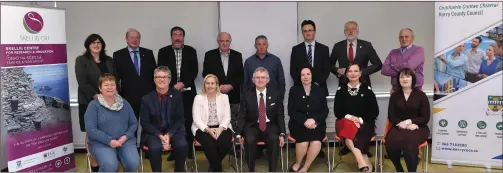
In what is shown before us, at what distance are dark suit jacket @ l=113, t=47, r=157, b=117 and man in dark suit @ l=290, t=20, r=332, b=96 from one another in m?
1.59

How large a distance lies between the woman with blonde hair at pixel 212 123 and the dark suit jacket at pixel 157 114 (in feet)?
0.50

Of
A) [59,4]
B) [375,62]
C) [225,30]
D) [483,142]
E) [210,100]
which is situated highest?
[59,4]

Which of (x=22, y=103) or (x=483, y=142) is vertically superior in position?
(x=22, y=103)

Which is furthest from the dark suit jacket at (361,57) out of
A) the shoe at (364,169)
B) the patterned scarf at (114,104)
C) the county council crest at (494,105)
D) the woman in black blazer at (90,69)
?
the woman in black blazer at (90,69)

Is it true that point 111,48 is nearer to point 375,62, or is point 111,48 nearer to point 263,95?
point 263,95

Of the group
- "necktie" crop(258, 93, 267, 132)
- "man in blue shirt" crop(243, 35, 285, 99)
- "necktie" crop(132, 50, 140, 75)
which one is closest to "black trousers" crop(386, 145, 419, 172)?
"necktie" crop(258, 93, 267, 132)

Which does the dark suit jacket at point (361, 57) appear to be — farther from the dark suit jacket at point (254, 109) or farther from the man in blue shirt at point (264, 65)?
the dark suit jacket at point (254, 109)

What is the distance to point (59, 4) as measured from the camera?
199 inches

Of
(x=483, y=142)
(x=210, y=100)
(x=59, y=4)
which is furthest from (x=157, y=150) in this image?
(x=483, y=142)

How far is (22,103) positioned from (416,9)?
448cm

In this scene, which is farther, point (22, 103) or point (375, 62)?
point (375, 62)

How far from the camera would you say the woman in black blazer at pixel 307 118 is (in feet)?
13.6

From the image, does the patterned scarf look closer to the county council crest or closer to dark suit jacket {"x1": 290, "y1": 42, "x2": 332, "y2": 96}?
dark suit jacket {"x1": 290, "y1": 42, "x2": 332, "y2": 96}

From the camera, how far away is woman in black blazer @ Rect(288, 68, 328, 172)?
13.6 feet
